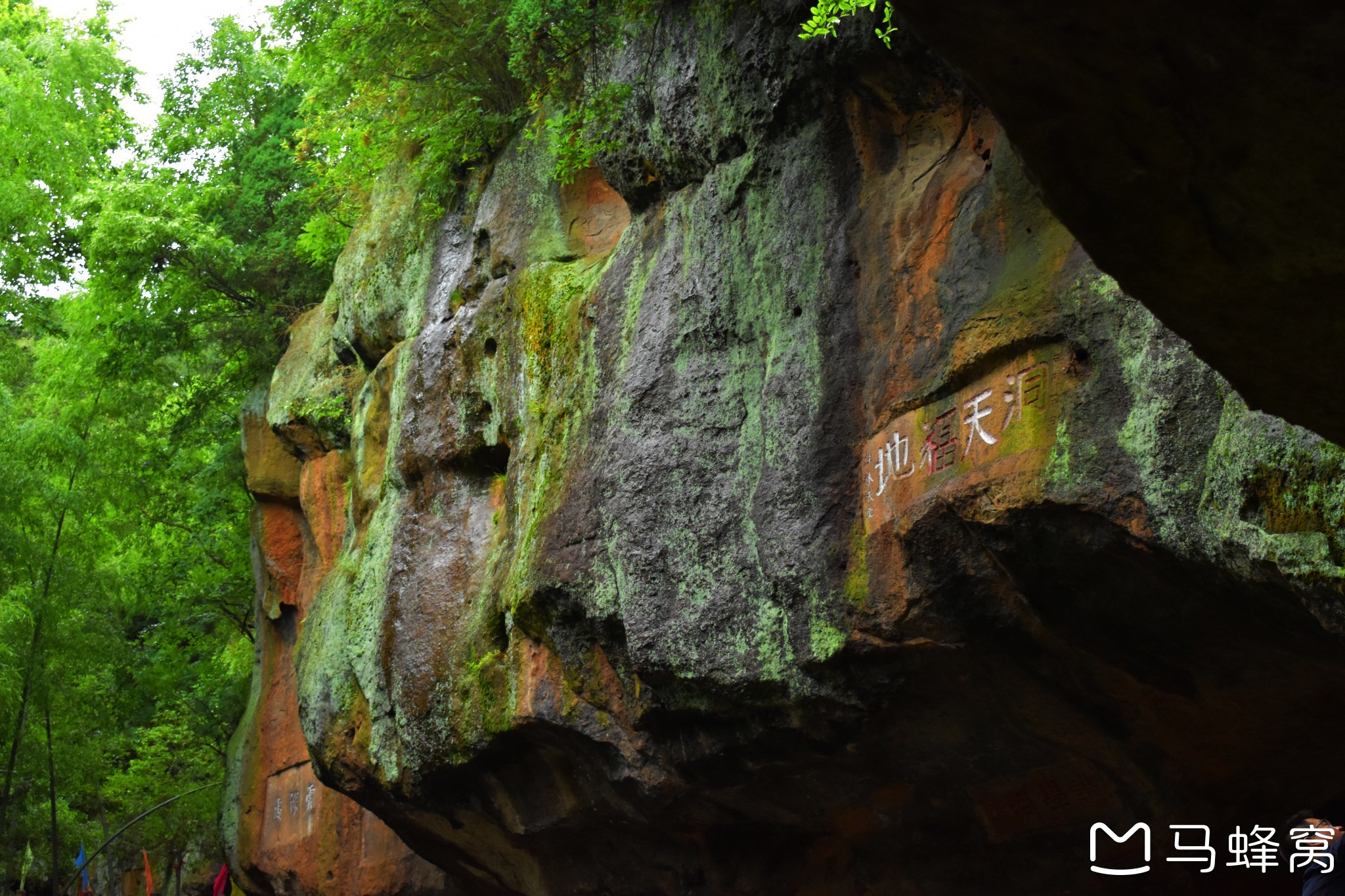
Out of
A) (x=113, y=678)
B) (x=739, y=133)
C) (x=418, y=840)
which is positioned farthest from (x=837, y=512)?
(x=113, y=678)

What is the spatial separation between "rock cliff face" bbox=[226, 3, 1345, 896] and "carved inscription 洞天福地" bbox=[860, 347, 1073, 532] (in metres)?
0.02

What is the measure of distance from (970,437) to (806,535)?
110 cm

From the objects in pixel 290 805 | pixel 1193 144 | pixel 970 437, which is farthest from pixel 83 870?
pixel 1193 144

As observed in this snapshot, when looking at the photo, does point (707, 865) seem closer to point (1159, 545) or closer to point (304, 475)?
point (1159, 545)

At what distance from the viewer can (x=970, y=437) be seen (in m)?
5.32

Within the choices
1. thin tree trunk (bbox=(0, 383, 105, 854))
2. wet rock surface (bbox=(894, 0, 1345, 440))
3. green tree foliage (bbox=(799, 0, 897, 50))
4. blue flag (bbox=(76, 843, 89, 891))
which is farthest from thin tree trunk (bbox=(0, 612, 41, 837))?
wet rock surface (bbox=(894, 0, 1345, 440))

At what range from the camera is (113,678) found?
55.2ft

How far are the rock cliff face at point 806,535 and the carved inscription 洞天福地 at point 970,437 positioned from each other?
2cm

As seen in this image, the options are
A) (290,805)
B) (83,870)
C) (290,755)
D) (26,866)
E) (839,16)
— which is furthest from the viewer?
(26,866)

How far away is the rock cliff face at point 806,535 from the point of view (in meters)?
A: 4.85

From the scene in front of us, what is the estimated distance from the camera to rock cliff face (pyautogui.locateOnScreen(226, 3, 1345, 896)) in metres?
4.85

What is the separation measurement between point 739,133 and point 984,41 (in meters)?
5.10

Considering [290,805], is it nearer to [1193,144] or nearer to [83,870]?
[83,870]

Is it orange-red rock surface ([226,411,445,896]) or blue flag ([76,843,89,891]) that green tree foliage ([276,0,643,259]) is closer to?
orange-red rock surface ([226,411,445,896])
